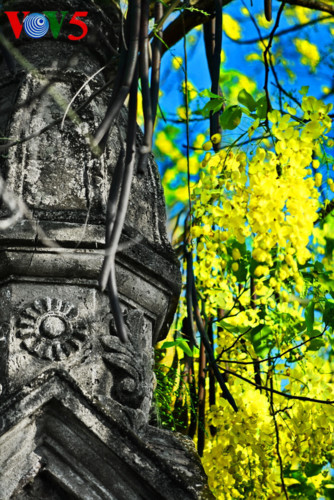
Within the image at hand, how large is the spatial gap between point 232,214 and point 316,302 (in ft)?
2.30

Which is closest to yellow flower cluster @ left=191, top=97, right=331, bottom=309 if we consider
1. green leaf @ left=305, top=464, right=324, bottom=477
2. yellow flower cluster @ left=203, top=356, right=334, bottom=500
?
yellow flower cluster @ left=203, top=356, right=334, bottom=500

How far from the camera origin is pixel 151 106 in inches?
48.0

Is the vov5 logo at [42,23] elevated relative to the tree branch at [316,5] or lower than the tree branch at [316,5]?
lower

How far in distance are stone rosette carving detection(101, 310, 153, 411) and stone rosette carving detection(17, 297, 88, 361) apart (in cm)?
7

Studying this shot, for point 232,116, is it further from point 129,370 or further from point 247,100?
point 129,370

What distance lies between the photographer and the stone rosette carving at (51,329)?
1726 millimetres

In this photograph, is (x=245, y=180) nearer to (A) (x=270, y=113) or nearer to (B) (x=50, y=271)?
(A) (x=270, y=113)

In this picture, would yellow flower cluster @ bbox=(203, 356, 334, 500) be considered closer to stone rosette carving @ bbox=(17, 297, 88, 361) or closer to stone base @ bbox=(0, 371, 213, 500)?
stone rosette carving @ bbox=(17, 297, 88, 361)

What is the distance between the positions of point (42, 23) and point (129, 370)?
1.18 metres

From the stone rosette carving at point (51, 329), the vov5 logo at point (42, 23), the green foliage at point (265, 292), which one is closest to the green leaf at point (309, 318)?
the green foliage at point (265, 292)

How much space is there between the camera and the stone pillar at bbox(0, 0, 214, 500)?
148cm

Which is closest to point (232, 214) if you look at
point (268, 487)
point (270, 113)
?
point (270, 113)

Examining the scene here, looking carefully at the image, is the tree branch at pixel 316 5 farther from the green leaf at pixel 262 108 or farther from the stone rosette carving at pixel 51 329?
the stone rosette carving at pixel 51 329

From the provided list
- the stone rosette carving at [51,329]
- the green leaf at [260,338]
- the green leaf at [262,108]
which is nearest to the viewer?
the stone rosette carving at [51,329]
